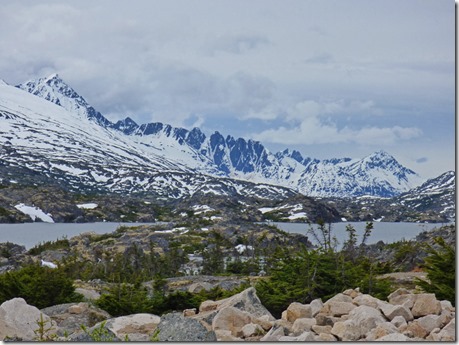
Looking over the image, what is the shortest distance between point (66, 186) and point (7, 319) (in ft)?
645

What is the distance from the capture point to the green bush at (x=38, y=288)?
39.1 ft

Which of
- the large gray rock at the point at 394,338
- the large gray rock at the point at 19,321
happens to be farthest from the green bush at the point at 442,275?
the large gray rock at the point at 19,321

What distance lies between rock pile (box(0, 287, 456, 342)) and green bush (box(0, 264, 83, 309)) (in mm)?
2518

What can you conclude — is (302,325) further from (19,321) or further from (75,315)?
(75,315)

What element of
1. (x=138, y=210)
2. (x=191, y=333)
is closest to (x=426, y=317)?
(x=191, y=333)

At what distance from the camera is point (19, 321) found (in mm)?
8805

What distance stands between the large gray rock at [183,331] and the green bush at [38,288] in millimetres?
5371

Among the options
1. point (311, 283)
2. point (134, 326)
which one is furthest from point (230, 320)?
point (311, 283)

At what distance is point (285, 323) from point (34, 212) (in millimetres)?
121185

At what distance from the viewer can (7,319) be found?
866 cm

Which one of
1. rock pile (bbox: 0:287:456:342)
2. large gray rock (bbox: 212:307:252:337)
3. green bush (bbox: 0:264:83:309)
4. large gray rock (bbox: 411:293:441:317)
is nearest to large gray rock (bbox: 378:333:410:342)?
rock pile (bbox: 0:287:456:342)

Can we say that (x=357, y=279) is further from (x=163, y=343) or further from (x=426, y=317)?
(x=163, y=343)

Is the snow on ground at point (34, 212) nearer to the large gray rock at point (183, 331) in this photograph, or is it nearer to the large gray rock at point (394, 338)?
the large gray rock at point (183, 331)

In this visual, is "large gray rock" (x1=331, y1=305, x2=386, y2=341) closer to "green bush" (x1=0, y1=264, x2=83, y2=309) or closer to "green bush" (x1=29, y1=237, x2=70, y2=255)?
"green bush" (x1=0, y1=264, x2=83, y2=309)
